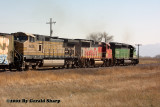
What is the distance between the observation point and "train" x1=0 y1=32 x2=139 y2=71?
22.7 metres

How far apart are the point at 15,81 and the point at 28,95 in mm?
5128

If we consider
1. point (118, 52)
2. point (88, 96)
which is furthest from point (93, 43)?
point (88, 96)

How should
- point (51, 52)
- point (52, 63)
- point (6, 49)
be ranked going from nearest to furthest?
point (6, 49) < point (52, 63) < point (51, 52)

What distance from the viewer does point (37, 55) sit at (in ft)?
82.7

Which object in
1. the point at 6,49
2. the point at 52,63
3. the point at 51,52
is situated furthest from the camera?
the point at 51,52

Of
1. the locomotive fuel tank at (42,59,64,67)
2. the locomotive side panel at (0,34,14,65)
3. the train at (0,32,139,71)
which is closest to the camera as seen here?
the locomotive side panel at (0,34,14,65)

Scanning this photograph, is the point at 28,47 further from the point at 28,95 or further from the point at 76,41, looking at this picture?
the point at 28,95

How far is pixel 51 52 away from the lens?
88.7 feet

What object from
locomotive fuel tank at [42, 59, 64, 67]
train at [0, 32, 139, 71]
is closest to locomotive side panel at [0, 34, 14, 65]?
train at [0, 32, 139, 71]

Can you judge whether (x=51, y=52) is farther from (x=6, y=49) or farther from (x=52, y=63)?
(x=6, y=49)

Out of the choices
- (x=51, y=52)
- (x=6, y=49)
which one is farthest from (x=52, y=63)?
(x=6, y=49)

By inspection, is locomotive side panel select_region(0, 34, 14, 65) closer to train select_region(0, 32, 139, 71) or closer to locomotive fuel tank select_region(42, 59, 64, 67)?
train select_region(0, 32, 139, 71)

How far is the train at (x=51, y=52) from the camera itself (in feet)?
74.5

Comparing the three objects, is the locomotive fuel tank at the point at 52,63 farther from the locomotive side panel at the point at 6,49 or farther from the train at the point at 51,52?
the locomotive side panel at the point at 6,49
